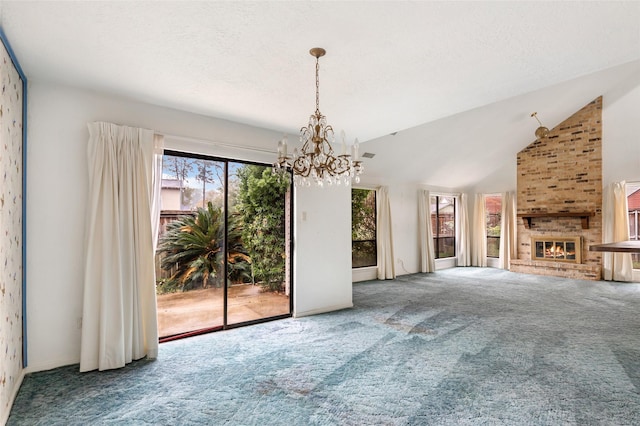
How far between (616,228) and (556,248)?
119cm

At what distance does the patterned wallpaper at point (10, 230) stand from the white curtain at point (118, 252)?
1.47 ft

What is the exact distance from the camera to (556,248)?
770 centimetres

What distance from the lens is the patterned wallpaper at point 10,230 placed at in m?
2.12

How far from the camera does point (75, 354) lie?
9.54 ft

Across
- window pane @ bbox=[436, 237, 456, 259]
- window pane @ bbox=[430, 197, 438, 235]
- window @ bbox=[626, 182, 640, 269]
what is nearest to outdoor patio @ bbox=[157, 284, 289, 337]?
window pane @ bbox=[430, 197, 438, 235]

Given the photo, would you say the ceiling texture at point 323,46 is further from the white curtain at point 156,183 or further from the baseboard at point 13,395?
the baseboard at point 13,395

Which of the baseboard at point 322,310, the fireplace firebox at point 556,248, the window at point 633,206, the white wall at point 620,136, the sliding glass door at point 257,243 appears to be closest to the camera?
the sliding glass door at point 257,243

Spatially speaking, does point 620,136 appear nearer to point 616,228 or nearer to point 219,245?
point 616,228

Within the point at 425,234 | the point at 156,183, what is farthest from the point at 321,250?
the point at 425,234

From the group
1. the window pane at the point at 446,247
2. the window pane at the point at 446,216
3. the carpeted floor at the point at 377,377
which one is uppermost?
the window pane at the point at 446,216

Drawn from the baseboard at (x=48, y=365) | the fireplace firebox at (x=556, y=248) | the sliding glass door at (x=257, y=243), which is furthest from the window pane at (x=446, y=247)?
the baseboard at (x=48, y=365)

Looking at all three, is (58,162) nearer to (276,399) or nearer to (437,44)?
(276,399)

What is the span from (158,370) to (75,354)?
2.61ft

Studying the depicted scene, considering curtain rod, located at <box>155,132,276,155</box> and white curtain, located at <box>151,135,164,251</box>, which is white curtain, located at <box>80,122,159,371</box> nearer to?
white curtain, located at <box>151,135,164,251</box>
